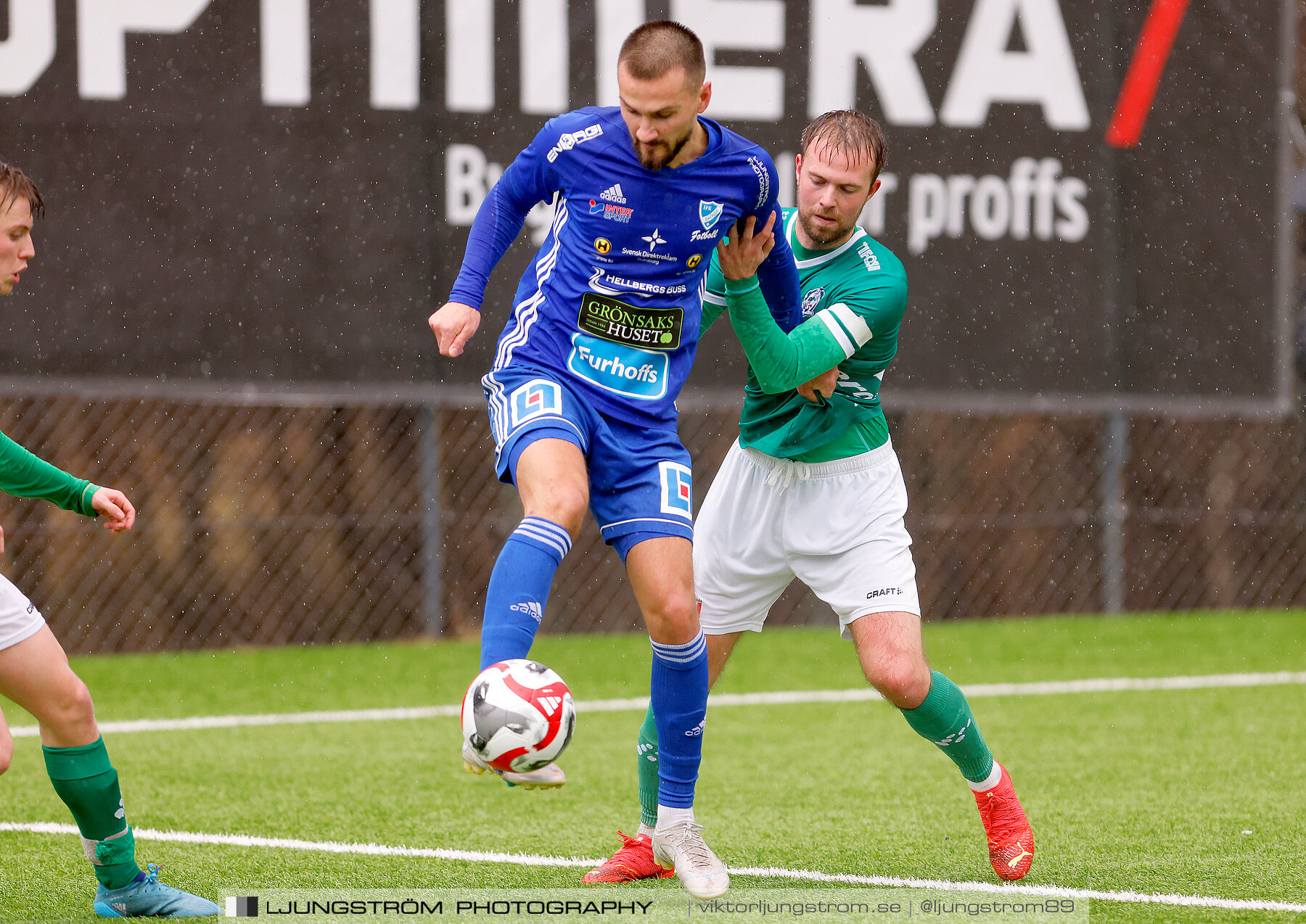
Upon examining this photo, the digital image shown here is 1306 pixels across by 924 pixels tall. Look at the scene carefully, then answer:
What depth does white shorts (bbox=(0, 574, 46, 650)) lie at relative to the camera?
355 centimetres

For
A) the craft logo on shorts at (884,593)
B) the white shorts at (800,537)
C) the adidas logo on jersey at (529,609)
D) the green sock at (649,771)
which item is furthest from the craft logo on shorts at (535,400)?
the craft logo on shorts at (884,593)

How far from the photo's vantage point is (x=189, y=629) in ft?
28.8

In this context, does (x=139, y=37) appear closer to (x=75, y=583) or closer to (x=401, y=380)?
(x=401, y=380)

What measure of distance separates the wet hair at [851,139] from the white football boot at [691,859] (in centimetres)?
186

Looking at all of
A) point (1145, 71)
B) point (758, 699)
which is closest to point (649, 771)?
point (758, 699)

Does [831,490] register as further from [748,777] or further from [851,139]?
[748,777]

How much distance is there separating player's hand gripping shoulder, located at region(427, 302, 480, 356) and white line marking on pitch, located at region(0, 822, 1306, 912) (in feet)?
5.34

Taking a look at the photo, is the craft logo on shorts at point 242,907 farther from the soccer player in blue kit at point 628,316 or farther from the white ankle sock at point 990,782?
the white ankle sock at point 990,782

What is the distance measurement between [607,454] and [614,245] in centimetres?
53

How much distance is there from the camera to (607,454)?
3896 mm

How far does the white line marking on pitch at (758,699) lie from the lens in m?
6.97

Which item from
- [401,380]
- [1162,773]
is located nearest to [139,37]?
[401,380]

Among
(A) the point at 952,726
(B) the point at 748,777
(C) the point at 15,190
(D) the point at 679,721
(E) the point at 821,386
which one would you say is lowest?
(B) the point at 748,777

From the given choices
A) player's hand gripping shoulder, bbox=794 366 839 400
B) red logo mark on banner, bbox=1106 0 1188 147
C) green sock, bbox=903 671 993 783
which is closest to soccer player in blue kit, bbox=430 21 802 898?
player's hand gripping shoulder, bbox=794 366 839 400
